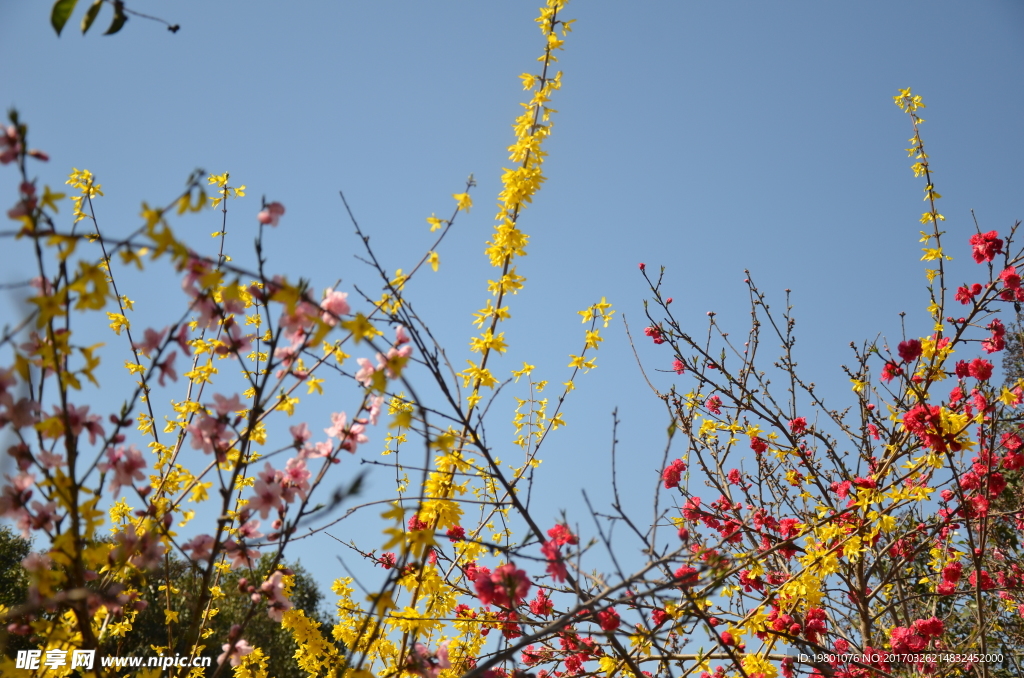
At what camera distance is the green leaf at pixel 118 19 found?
5.71 ft

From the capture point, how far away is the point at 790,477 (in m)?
4.19

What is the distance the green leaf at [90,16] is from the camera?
1690 millimetres

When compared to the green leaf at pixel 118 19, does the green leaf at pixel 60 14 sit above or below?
below

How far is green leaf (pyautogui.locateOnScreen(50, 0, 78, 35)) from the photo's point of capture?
1.61 metres

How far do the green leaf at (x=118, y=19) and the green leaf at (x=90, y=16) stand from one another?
39 mm

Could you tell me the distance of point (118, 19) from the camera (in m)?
1.75

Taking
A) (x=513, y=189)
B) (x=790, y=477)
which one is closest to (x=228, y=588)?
(x=790, y=477)

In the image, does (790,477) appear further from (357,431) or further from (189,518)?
(189,518)

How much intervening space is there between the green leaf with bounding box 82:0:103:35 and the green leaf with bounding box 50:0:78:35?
6 centimetres

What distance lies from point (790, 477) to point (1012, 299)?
1646mm

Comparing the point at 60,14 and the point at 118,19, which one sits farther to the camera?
the point at 118,19

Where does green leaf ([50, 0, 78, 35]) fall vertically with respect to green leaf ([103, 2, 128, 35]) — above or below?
below

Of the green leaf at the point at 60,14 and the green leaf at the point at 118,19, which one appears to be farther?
the green leaf at the point at 118,19

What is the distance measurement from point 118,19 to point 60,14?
0.16 m
